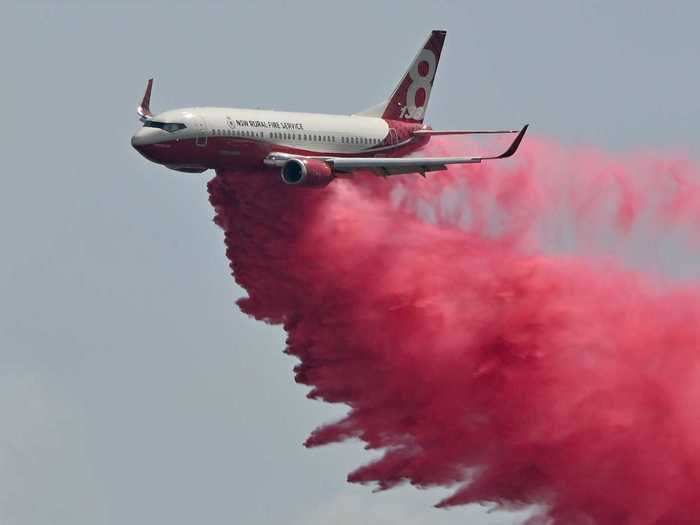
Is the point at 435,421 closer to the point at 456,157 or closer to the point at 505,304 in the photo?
the point at 505,304

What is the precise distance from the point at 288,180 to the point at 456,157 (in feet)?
28.1

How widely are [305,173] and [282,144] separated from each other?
Answer: 9.63 feet

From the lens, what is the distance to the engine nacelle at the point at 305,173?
8094cm

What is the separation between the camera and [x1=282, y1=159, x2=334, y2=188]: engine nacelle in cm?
8094

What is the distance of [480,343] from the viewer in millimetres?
80688

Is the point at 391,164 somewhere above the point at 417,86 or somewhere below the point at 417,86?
below

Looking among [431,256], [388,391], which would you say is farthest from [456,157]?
[388,391]

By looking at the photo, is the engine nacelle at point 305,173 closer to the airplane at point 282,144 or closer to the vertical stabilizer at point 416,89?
the airplane at point 282,144

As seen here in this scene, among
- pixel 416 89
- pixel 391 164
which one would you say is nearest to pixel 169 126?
pixel 391 164

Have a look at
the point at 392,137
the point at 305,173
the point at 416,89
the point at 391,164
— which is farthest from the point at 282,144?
the point at 416,89

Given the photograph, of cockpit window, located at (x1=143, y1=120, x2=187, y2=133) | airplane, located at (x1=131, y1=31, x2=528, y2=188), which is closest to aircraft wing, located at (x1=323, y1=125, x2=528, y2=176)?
airplane, located at (x1=131, y1=31, x2=528, y2=188)

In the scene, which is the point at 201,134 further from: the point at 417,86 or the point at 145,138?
the point at 417,86

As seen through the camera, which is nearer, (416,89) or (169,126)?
(169,126)

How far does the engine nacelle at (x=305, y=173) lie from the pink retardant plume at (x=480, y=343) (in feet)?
5.71
